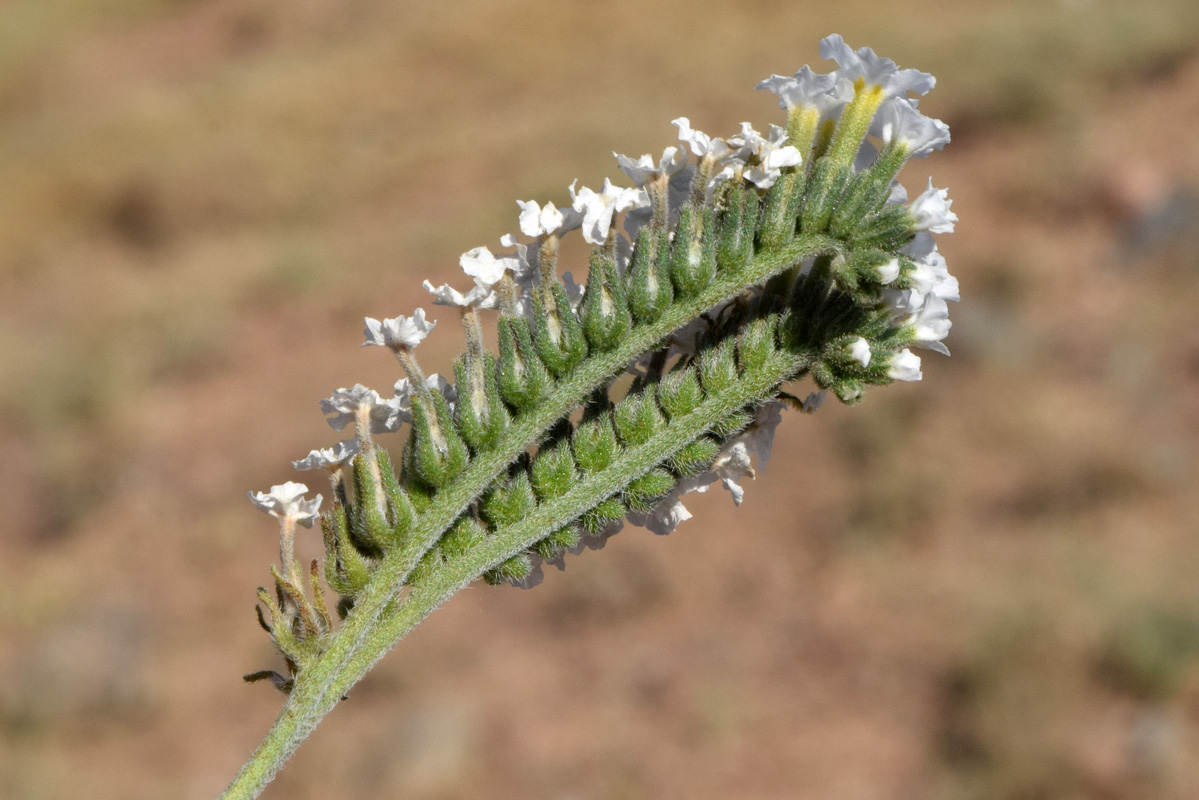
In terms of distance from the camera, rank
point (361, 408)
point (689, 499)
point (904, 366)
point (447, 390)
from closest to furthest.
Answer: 1. point (904, 366)
2. point (361, 408)
3. point (447, 390)
4. point (689, 499)

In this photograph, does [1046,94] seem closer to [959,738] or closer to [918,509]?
[918,509]

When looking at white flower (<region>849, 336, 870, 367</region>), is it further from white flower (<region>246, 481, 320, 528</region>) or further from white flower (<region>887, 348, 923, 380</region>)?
white flower (<region>246, 481, 320, 528</region>)

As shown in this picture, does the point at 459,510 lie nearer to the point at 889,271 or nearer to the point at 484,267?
the point at 484,267

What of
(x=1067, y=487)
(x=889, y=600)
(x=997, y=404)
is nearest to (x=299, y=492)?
(x=889, y=600)

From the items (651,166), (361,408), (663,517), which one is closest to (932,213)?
(651,166)

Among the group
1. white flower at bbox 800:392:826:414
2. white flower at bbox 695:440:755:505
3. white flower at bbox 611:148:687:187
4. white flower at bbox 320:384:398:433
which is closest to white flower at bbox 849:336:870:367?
white flower at bbox 800:392:826:414
